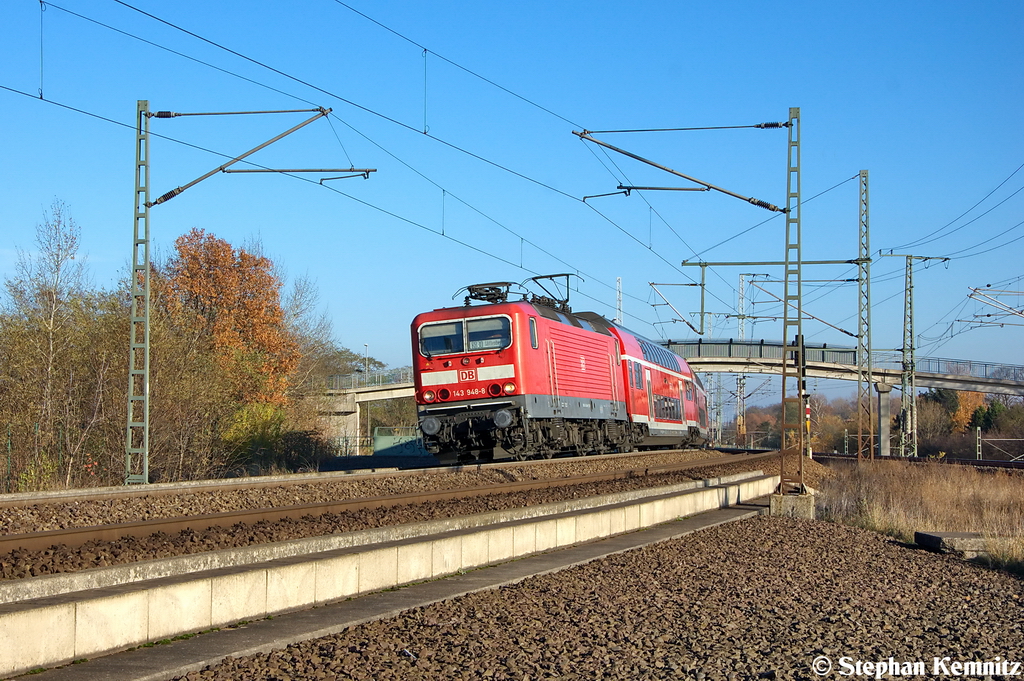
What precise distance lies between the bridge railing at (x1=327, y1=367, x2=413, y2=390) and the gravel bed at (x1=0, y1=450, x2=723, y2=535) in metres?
30.9

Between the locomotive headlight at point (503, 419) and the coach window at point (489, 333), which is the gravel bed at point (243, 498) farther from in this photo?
the coach window at point (489, 333)

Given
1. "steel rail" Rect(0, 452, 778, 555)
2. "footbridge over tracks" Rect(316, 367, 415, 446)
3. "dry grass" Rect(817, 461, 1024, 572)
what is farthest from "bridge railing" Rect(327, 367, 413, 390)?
"steel rail" Rect(0, 452, 778, 555)

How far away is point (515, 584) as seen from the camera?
9250mm

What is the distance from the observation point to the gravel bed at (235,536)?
8.12 m

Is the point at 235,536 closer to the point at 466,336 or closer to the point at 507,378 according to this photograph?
the point at 507,378

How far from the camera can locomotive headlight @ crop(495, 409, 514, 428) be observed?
21.1 m

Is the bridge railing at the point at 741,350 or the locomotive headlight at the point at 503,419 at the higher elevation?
the bridge railing at the point at 741,350

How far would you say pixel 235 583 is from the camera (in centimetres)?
725

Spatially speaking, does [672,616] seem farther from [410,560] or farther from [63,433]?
[63,433]

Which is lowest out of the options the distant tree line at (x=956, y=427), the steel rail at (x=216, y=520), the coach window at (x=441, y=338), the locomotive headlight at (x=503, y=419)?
the distant tree line at (x=956, y=427)

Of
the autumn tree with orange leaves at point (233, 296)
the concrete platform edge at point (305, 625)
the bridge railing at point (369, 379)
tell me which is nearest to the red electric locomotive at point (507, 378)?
the concrete platform edge at point (305, 625)

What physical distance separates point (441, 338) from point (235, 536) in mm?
12240

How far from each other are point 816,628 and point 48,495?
36.0ft

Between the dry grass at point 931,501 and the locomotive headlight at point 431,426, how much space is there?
8440 mm
